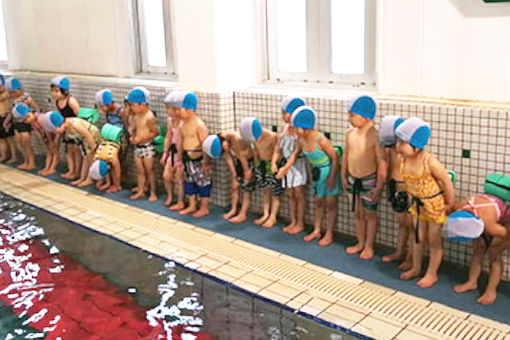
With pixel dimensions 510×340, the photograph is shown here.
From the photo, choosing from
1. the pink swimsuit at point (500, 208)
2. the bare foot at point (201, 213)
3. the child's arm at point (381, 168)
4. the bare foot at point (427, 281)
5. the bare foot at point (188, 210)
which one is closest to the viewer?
the pink swimsuit at point (500, 208)

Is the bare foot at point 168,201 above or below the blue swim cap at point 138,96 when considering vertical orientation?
below

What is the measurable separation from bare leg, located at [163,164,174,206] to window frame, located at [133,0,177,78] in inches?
66.9

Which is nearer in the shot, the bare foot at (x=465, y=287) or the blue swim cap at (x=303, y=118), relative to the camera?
the bare foot at (x=465, y=287)

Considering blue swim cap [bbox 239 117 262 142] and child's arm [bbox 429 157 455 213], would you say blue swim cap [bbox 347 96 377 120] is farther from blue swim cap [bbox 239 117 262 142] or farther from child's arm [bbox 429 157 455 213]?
blue swim cap [bbox 239 117 262 142]

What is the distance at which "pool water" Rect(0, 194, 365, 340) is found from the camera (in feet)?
13.9

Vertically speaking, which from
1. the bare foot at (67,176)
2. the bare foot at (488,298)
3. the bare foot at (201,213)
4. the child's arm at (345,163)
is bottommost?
the bare foot at (488,298)

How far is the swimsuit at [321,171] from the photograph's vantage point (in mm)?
5559

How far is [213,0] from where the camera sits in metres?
6.48

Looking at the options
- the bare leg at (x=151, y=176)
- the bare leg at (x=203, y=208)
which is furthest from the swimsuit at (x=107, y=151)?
the bare leg at (x=203, y=208)

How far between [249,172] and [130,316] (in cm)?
230

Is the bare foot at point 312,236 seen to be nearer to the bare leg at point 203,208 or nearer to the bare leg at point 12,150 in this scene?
the bare leg at point 203,208

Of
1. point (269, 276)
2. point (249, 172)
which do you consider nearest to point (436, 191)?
point (269, 276)

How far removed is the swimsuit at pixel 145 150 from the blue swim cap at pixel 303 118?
8.39 ft

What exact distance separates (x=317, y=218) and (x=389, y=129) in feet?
4.97
